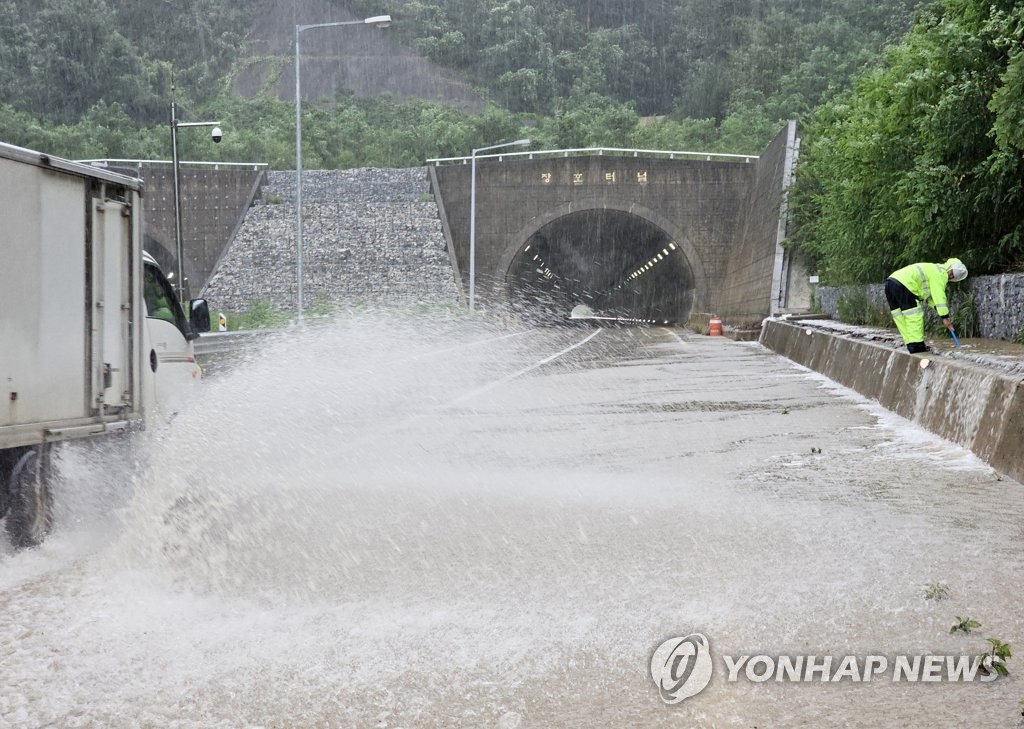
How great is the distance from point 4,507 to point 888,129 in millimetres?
18682

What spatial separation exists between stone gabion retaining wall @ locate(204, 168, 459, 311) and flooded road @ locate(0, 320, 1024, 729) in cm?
4866

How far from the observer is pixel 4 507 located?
6.20m

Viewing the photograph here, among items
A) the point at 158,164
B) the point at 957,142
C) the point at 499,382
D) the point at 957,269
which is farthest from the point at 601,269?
the point at 957,269

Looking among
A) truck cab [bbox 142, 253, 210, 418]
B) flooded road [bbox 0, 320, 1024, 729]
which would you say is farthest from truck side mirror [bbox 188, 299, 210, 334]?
flooded road [bbox 0, 320, 1024, 729]

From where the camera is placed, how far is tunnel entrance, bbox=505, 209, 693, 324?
6788 centimetres

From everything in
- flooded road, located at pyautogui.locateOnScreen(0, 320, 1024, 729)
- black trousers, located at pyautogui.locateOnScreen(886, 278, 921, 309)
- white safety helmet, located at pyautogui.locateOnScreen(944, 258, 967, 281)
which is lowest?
flooded road, located at pyautogui.locateOnScreen(0, 320, 1024, 729)

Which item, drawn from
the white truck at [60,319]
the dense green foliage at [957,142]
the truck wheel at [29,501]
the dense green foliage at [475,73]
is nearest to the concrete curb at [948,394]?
the dense green foliage at [957,142]

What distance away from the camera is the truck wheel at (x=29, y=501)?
6.20m

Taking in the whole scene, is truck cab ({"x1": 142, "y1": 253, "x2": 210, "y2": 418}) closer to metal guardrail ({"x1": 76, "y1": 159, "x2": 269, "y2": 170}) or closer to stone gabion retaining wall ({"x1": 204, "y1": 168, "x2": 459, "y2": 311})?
stone gabion retaining wall ({"x1": 204, "y1": 168, "x2": 459, "y2": 311})

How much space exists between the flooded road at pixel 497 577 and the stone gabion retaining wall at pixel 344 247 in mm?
48656

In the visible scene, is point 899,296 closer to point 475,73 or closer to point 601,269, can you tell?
point 601,269

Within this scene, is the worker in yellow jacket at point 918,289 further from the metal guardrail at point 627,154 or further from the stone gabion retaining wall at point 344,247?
the metal guardrail at point 627,154

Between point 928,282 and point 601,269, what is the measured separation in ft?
261

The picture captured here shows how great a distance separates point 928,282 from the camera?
13195 millimetres
